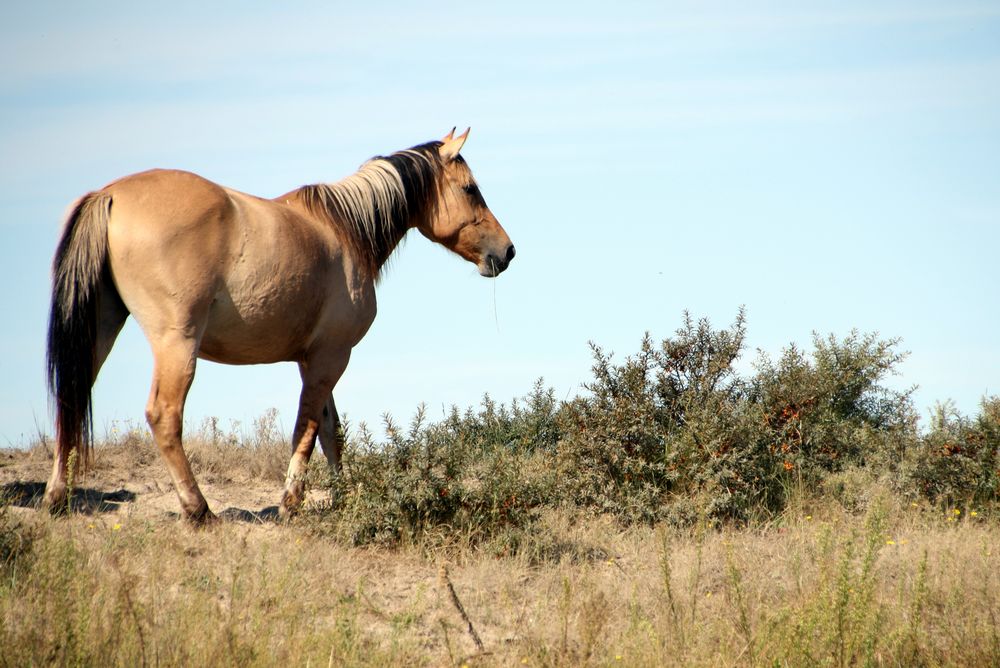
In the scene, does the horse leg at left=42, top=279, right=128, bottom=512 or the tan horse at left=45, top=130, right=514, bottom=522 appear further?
the horse leg at left=42, top=279, right=128, bottom=512

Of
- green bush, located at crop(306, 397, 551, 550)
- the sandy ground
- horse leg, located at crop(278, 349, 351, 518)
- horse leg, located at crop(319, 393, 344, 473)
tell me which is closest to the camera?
green bush, located at crop(306, 397, 551, 550)

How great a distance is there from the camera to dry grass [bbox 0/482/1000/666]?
4.41 metres

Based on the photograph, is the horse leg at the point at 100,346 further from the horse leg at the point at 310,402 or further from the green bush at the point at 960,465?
the green bush at the point at 960,465

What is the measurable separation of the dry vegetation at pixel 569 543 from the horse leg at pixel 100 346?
9.1 inches

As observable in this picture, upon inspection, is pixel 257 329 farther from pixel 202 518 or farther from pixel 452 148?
pixel 452 148

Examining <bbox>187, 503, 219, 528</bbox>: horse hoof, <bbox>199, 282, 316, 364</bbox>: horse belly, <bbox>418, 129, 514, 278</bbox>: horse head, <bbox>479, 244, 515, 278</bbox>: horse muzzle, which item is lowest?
<bbox>187, 503, 219, 528</bbox>: horse hoof

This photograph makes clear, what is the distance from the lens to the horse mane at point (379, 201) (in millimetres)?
7695

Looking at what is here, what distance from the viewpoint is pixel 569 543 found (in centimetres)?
670

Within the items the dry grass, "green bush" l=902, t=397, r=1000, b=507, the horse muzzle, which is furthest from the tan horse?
"green bush" l=902, t=397, r=1000, b=507

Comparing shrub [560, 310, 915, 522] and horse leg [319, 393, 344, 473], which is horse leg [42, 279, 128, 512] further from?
shrub [560, 310, 915, 522]

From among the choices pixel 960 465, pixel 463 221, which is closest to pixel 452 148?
pixel 463 221

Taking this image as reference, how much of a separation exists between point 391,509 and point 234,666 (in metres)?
2.24

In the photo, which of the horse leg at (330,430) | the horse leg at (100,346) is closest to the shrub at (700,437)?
the horse leg at (330,430)

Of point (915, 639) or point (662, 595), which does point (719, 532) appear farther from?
point (915, 639)
